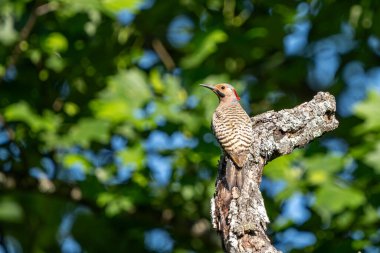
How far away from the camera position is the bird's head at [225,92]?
333 inches

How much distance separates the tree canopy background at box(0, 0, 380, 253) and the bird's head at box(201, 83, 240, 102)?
0.17m

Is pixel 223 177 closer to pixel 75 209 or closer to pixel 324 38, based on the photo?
pixel 324 38

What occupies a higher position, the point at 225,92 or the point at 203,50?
the point at 203,50

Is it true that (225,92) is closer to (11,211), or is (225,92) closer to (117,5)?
(117,5)

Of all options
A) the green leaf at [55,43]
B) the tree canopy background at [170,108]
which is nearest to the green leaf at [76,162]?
the tree canopy background at [170,108]

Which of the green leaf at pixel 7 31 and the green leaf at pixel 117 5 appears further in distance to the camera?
the green leaf at pixel 7 31

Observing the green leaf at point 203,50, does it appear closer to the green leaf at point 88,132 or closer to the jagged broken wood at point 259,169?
the green leaf at point 88,132

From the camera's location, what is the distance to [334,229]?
8.99 meters

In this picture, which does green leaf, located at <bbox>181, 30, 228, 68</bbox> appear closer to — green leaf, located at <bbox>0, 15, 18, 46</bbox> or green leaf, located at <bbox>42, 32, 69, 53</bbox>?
green leaf, located at <bbox>42, 32, 69, 53</bbox>

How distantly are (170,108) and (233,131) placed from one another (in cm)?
261

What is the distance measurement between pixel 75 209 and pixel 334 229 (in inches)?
151

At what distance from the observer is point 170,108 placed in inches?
356

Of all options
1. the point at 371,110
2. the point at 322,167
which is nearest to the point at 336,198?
the point at 322,167

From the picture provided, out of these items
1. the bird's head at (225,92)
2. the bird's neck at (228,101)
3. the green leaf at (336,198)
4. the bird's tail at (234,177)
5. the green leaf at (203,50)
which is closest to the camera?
the bird's tail at (234,177)
